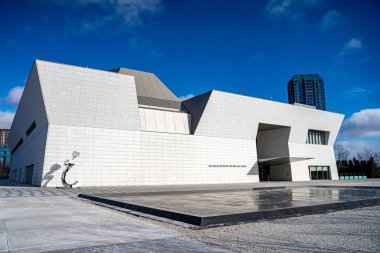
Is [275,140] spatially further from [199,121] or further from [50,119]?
[50,119]

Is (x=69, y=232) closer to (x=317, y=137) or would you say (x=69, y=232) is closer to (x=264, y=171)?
(x=264, y=171)

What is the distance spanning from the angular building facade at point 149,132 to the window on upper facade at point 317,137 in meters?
0.32

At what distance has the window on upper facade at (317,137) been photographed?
5174 cm

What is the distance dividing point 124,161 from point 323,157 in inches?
1476

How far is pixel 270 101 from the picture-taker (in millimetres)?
44781

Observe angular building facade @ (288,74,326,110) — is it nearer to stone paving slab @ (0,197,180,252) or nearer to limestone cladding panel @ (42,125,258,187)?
limestone cladding panel @ (42,125,258,187)

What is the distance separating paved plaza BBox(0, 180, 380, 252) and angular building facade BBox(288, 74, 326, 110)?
14426cm

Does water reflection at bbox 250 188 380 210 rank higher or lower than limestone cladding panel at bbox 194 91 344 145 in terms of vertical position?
lower

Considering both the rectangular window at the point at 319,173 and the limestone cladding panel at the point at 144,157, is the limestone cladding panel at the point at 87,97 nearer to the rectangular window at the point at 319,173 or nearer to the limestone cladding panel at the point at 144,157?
the limestone cladding panel at the point at 144,157

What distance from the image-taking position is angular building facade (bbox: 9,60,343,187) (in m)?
30.7

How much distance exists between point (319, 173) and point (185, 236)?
168ft

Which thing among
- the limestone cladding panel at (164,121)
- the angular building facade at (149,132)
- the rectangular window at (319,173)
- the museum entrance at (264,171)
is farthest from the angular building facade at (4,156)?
the rectangular window at (319,173)

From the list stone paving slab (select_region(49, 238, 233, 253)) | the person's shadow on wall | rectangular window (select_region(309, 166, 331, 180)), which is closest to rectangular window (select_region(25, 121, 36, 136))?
the person's shadow on wall

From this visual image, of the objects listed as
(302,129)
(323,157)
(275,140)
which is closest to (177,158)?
(275,140)
